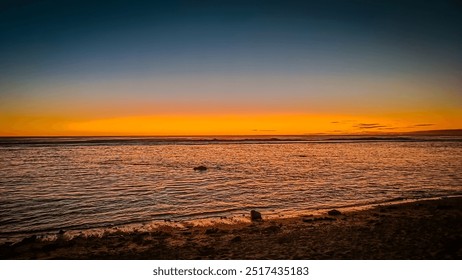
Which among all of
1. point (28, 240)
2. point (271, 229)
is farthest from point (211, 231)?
point (28, 240)

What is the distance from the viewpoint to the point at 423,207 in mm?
10430

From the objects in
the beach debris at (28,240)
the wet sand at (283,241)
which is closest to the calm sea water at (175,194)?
the beach debris at (28,240)

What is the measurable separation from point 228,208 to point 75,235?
5392mm

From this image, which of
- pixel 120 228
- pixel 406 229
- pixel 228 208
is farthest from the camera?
pixel 228 208

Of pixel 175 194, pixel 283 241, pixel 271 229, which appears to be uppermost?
pixel 283 241

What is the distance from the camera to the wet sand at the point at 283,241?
6008 millimetres

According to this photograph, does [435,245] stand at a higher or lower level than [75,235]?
higher

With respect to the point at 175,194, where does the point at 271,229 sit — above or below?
above

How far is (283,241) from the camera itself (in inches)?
278

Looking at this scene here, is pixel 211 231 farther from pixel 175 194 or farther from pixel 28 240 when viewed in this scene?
pixel 175 194

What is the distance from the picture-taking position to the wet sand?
19.7 feet
